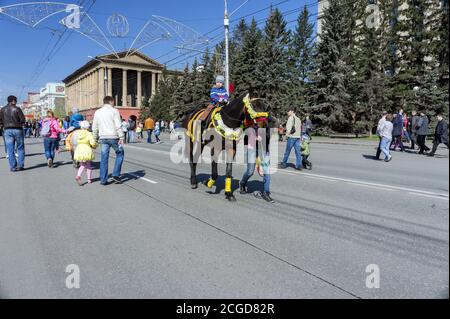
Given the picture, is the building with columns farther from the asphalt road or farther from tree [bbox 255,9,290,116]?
the asphalt road

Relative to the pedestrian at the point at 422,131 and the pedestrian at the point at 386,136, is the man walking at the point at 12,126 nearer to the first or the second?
the pedestrian at the point at 386,136

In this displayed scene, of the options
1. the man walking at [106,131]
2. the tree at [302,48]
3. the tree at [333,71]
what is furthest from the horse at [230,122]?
the tree at [302,48]

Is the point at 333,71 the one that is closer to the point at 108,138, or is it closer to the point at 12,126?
the point at 12,126

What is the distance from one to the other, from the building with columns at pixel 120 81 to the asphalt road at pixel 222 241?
86655 mm

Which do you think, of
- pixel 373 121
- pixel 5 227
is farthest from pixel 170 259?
pixel 373 121

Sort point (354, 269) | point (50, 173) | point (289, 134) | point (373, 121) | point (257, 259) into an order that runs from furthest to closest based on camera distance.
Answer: point (373, 121) < point (289, 134) < point (50, 173) < point (257, 259) < point (354, 269)

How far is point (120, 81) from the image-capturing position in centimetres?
11344

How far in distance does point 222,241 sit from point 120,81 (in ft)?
381

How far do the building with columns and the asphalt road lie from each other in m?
86.7

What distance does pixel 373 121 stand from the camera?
3419 cm

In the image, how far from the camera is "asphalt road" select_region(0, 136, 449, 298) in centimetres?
340

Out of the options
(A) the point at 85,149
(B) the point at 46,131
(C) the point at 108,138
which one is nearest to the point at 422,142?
(C) the point at 108,138
